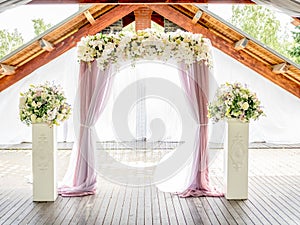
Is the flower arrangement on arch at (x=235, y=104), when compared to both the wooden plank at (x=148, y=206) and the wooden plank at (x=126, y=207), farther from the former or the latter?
the wooden plank at (x=126, y=207)

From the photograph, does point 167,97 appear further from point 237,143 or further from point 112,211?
point 112,211

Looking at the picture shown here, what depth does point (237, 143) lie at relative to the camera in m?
5.13

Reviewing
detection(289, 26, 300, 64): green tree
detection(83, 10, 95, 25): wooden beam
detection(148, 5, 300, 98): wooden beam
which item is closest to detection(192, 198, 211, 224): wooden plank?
detection(83, 10, 95, 25): wooden beam

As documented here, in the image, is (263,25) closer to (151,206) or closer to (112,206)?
(151,206)

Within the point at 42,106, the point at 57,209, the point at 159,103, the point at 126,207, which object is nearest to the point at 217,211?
the point at 126,207

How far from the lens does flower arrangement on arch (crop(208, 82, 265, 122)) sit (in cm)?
504

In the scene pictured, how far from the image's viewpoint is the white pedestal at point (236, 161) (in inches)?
201

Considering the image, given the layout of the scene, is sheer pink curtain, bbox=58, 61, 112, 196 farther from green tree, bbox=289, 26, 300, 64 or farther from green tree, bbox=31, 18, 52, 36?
green tree, bbox=289, 26, 300, 64

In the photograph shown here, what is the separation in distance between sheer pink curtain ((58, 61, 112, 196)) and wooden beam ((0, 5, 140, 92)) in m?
3.22

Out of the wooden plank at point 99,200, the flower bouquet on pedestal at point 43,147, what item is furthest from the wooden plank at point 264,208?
the flower bouquet on pedestal at point 43,147

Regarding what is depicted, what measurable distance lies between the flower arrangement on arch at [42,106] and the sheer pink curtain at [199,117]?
1600mm

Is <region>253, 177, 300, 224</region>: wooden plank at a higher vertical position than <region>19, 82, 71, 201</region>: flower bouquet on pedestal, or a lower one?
lower

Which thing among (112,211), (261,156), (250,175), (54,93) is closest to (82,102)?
(54,93)

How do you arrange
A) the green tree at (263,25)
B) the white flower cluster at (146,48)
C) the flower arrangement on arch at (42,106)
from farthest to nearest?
the green tree at (263,25), the white flower cluster at (146,48), the flower arrangement on arch at (42,106)
